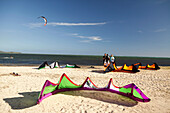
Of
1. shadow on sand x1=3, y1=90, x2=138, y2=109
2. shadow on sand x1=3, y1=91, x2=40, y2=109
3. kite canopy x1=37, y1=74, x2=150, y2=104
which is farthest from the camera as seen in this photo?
kite canopy x1=37, y1=74, x2=150, y2=104

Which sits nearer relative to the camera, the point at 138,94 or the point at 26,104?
the point at 26,104

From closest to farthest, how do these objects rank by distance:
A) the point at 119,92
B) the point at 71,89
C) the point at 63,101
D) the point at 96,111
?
the point at 96,111 → the point at 63,101 → the point at 119,92 → the point at 71,89

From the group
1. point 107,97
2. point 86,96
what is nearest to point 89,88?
point 86,96

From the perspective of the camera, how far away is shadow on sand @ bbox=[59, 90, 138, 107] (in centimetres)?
468

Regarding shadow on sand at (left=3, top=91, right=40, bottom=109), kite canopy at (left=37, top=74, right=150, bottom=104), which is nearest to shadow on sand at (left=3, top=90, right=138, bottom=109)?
shadow on sand at (left=3, top=91, right=40, bottom=109)

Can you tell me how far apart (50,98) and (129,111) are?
301 cm

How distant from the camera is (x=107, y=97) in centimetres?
513

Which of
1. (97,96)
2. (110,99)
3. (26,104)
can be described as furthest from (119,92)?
(26,104)

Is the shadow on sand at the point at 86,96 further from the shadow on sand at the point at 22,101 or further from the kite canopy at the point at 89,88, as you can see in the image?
the kite canopy at the point at 89,88

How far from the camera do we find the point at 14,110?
12.9 feet

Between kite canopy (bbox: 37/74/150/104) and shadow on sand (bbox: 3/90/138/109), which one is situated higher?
kite canopy (bbox: 37/74/150/104)

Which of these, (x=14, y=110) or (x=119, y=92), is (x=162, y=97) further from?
(x=14, y=110)

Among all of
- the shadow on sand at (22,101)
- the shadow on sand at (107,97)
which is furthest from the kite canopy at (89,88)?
the shadow on sand at (22,101)

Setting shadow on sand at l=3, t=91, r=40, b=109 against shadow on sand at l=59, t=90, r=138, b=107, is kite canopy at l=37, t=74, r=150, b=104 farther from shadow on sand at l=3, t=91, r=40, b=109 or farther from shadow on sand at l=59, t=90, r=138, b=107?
shadow on sand at l=3, t=91, r=40, b=109
